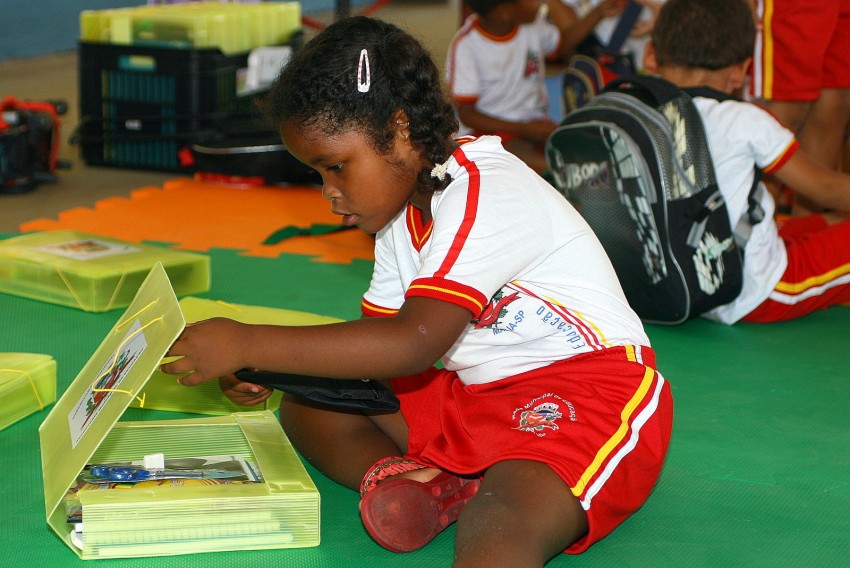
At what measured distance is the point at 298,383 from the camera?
1.26 m

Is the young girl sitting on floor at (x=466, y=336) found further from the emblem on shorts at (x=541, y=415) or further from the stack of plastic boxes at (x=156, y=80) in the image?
the stack of plastic boxes at (x=156, y=80)

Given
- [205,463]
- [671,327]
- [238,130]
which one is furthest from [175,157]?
[205,463]

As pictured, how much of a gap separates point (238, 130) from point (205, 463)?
2262mm

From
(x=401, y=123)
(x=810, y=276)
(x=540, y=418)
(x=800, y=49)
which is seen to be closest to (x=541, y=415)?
(x=540, y=418)

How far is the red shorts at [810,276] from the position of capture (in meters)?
2.08

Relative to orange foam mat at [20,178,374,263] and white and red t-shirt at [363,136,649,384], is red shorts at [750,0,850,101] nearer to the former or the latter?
orange foam mat at [20,178,374,263]

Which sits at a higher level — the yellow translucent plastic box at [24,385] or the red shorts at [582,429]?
the red shorts at [582,429]

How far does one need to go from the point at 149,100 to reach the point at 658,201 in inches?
84.8

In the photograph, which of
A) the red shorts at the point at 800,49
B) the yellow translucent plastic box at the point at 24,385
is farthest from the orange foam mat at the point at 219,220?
the red shorts at the point at 800,49

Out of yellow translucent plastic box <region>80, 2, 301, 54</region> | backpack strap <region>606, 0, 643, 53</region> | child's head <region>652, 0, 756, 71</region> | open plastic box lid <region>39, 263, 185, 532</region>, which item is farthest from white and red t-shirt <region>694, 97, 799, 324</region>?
yellow translucent plastic box <region>80, 2, 301, 54</region>

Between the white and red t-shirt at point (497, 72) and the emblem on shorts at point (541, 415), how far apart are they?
6.91ft

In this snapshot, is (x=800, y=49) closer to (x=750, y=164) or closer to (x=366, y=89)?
(x=750, y=164)

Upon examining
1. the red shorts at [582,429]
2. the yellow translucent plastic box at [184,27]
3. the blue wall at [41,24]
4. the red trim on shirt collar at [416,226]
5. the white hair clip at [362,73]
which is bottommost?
the blue wall at [41,24]

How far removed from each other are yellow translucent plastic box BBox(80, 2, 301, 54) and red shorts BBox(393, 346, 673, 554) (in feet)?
8.19
